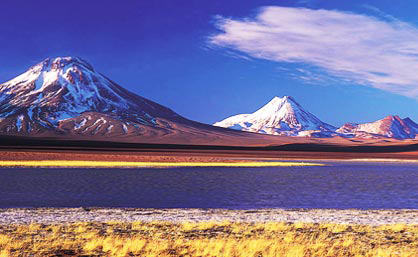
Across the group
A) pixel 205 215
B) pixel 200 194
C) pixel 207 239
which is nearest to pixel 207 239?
pixel 207 239

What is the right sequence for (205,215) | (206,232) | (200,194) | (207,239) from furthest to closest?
(200,194), (205,215), (206,232), (207,239)

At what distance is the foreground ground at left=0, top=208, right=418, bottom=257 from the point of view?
48.2 ft

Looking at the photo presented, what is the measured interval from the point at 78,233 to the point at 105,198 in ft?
42.0

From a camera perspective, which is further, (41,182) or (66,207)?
(41,182)

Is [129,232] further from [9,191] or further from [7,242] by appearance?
[9,191]

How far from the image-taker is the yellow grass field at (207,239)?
14.5 m

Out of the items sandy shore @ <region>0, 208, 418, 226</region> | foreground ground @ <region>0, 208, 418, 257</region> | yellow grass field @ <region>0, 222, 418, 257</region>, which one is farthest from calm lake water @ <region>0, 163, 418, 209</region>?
yellow grass field @ <region>0, 222, 418, 257</region>

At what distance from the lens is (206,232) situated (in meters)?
18.2

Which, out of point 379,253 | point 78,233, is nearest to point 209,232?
point 78,233

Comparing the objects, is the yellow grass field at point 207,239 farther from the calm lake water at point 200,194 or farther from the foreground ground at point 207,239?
the calm lake water at point 200,194

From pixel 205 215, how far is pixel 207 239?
6.07 meters

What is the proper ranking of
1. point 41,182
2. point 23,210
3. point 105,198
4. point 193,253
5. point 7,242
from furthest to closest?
point 41,182
point 105,198
point 23,210
point 7,242
point 193,253

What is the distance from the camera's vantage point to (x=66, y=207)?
25.4 meters

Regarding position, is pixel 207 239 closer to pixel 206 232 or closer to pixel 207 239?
pixel 207 239
